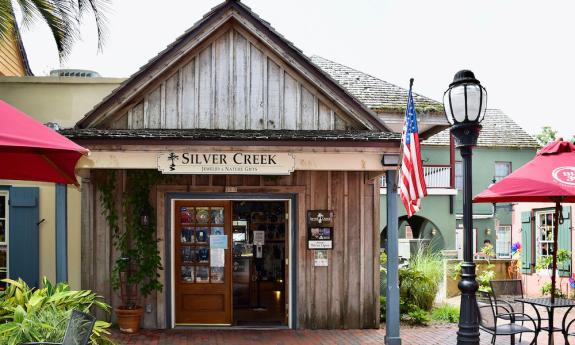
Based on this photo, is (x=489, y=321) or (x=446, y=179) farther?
(x=446, y=179)

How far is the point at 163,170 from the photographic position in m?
8.77

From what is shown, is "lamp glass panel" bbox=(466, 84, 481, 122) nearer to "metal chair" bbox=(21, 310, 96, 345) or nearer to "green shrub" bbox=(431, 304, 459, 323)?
"metal chair" bbox=(21, 310, 96, 345)

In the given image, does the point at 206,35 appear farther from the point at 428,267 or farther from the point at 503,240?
the point at 503,240

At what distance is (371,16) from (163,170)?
22.7ft

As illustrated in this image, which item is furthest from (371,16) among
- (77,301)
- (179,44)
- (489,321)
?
(77,301)

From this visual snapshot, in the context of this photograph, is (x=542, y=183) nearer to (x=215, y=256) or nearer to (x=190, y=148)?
(x=190, y=148)

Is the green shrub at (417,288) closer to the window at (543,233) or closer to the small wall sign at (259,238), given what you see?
the small wall sign at (259,238)

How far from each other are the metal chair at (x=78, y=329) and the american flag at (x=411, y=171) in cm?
418

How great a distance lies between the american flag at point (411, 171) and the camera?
784cm

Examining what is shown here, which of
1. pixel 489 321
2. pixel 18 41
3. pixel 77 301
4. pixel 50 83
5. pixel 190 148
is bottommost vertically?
pixel 489 321

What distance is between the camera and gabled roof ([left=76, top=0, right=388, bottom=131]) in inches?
374

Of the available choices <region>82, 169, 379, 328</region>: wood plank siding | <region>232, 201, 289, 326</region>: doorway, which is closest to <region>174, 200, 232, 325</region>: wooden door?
<region>82, 169, 379, 328</region>: wood plank siding

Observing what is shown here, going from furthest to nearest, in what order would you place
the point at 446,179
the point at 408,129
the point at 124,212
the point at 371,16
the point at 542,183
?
1. the point at 446,179
2. the point at 371,16
3. the point at 124,212
4. the point at 408,129
5. the point at 542,183

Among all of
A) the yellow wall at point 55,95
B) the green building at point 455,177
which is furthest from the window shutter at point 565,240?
the yellow wall at point 55,95
